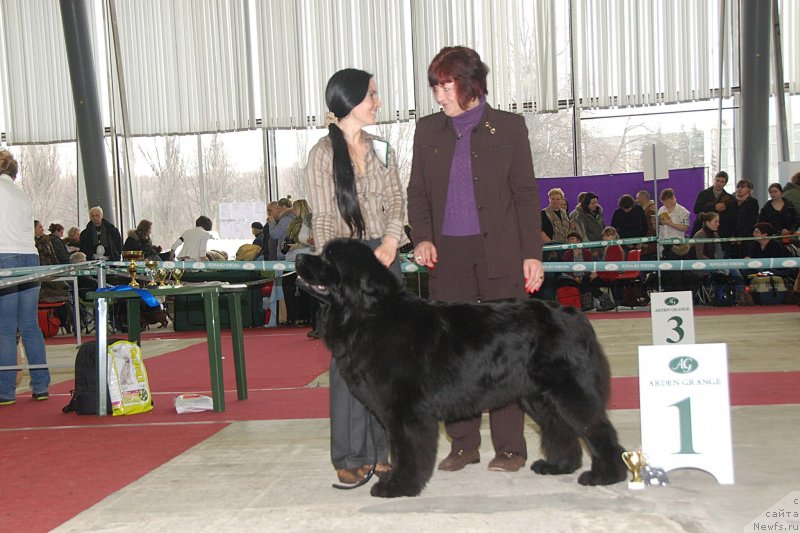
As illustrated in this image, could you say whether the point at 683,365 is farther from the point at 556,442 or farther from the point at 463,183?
the point at 463,183

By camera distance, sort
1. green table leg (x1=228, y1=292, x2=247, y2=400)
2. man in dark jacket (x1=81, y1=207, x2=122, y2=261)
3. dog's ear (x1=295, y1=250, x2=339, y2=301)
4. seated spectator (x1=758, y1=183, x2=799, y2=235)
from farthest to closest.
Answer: man in dark jacket (x1=81, y1=207, x2=122, y2=261) < seated spectator (x1=758, y1=183, x2=799, y2=235) < green table leg (x1=228, y1=292, x2=247, y2=400) < dog's ear (x1=295, y1=250, x2=339, y2=301)

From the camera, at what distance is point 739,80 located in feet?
47.5

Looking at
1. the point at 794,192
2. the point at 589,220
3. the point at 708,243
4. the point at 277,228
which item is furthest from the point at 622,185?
the point at 277,228

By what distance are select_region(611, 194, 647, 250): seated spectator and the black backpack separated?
843cm

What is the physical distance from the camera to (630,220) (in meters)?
11.9

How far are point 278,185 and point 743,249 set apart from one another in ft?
28.6

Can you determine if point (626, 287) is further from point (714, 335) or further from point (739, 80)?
point (739, 80)

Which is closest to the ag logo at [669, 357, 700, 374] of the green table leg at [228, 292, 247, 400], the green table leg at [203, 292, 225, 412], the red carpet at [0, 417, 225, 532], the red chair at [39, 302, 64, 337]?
the red carpet at [0, 417, 225, 532]

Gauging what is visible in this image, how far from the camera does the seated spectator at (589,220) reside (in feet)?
38.7

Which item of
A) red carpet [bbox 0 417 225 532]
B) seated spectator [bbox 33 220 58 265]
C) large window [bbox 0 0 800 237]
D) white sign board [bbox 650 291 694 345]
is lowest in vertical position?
red carpet [bbox 0 417 225 532]

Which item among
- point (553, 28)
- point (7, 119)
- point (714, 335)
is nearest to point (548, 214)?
point (714, 335)

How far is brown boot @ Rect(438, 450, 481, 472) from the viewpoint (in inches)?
138

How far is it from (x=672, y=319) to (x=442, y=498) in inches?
120

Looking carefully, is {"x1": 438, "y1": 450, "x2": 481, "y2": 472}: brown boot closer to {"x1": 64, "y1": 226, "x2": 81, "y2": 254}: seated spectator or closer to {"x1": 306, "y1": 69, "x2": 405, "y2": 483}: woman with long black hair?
{"x1": 306, "y1": 69, "x2": 405, "y2": 483}: woman with long black hair
